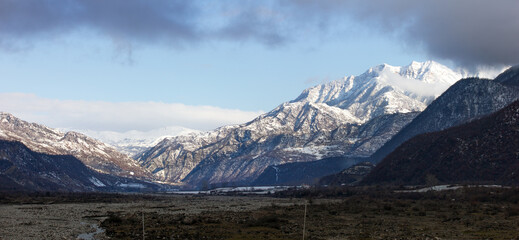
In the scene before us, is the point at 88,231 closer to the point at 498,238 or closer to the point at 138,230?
the point at 138,230

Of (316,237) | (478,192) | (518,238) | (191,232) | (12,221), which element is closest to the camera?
(518,238)

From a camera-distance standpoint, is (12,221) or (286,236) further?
(12,221)

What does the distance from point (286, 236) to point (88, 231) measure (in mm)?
32937

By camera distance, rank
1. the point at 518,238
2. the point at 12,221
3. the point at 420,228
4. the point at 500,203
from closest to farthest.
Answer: the point at 518,238 → the point at 420,228 → the point at 12,221 → the point at 500,203

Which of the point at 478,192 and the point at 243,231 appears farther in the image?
the point at 478,192

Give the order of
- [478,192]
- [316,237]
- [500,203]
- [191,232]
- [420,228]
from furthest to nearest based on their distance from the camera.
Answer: [478,192] < [500,203] < [420,228] < [191,232] < [316,237]

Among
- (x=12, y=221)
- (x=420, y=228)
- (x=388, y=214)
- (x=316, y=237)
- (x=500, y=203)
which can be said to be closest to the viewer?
(x=316, y=237)

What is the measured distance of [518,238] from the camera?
68375 millimetres

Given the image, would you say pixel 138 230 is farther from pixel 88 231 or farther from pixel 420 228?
pixel 420 228

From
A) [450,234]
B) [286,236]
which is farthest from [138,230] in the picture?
[450,234]

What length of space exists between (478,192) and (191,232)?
114 metres

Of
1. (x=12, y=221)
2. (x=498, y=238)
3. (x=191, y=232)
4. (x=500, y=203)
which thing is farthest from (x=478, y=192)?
(x=12, y=221)

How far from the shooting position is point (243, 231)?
83.1 meters

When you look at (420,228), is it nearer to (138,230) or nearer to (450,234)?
(450,234)
